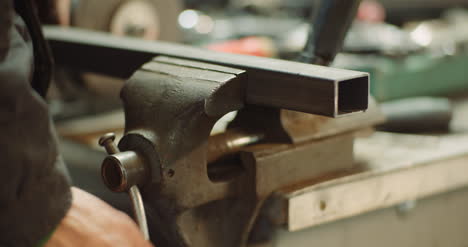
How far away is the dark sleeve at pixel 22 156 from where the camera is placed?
1.61ft

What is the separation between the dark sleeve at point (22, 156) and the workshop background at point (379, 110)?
271mm

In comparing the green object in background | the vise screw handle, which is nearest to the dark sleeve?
the vise screw handle

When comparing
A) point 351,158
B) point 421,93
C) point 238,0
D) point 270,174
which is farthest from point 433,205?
point 238,0

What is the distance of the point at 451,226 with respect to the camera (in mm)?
900

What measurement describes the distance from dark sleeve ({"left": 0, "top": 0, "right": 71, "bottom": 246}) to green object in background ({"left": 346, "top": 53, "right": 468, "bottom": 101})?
0.74 metres

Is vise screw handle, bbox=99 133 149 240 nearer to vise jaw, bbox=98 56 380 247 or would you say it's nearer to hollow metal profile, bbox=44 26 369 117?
vise jaw, bbox=98 56 380 247

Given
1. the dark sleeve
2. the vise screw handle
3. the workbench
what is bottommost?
the workbench

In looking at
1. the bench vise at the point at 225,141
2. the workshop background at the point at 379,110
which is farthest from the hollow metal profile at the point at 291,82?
the workshop background at the point at 379,110

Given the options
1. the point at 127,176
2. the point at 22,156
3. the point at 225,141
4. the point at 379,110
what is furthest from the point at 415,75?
the point at 22,156

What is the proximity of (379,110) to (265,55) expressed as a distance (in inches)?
21.5

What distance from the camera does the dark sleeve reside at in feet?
1.61

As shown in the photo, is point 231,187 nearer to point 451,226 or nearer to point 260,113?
point 260,113

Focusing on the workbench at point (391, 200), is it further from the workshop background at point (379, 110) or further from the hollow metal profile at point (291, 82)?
the hollow metal profile at point (291, 82)

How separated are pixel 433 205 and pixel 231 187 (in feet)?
1.21
